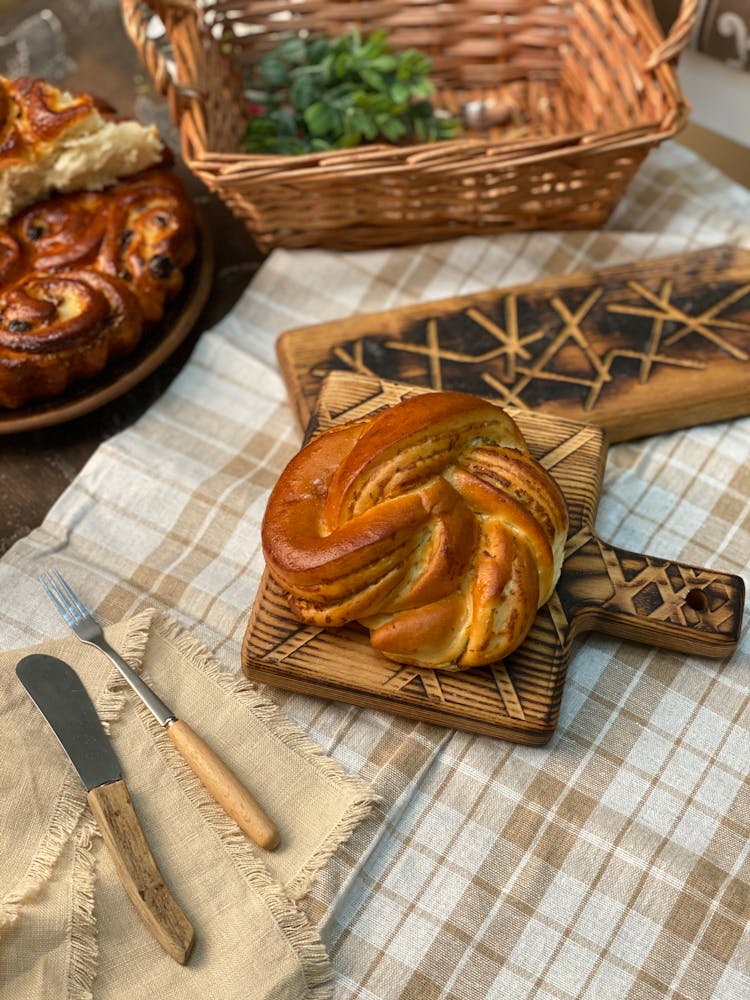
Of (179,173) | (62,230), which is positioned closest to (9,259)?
(62,230)

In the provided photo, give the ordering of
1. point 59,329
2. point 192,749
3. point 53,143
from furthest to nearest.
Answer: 1. point 53,143
2. point 59,329
3. point 192,749

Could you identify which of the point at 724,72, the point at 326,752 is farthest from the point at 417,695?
the point at 724,72

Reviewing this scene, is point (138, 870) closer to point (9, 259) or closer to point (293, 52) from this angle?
point (9, 259)

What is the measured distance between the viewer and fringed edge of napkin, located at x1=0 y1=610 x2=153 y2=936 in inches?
47.7

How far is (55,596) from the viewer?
1.46 m

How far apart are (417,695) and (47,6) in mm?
1917

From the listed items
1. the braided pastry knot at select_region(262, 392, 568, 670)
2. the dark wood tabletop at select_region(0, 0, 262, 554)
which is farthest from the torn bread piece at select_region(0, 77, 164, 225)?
the braided pastry knot at select_region(262, 392, 568, 670)

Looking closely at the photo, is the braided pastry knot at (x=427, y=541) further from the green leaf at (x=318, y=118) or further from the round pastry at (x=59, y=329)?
the green leaf at (x=318, y=118)

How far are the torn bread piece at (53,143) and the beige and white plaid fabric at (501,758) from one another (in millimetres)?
354

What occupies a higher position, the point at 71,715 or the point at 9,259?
the point at 9,259

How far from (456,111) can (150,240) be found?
0.79 metres

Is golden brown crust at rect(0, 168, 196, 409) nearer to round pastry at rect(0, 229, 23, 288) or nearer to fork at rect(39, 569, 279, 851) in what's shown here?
round pastry at rect(0, 229, 23, 288)

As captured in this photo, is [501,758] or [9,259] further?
[9,259]

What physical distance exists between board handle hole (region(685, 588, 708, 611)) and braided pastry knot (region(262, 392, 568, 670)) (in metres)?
0.20
